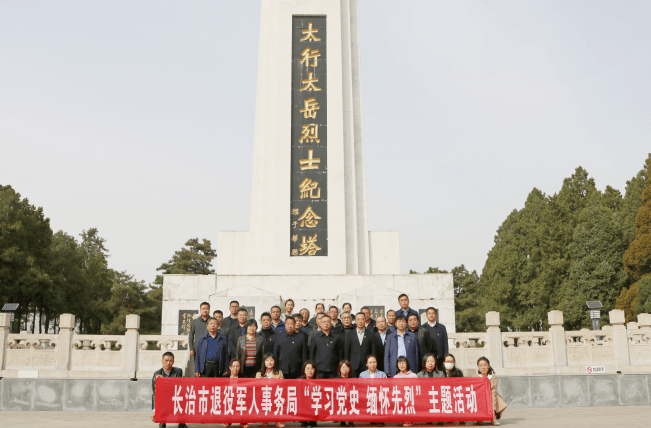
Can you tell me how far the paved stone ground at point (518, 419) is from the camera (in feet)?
23.6

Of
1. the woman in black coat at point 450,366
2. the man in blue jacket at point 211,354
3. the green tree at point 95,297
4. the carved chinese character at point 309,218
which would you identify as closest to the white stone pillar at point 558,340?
the woman in black coat at point 450,366

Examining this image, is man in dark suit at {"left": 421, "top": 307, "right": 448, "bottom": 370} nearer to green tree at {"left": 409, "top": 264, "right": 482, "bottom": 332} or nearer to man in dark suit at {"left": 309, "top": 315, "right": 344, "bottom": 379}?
man in dark suit at {"left": 309, "top": 315, "right": 344, "bottom": 379}

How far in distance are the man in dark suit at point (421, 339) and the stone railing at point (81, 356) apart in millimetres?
4462

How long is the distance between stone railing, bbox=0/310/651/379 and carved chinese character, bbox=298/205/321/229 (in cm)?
635

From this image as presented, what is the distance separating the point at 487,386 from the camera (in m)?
7.01

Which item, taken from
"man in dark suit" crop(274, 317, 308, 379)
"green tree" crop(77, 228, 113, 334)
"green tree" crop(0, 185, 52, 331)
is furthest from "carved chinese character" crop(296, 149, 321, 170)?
"green tree" crop(77, 228, 113, 334)

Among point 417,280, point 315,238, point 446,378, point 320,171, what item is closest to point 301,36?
point 320,171

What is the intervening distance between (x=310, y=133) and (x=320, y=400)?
35.0 ft

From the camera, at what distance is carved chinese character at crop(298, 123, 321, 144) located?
1652cm

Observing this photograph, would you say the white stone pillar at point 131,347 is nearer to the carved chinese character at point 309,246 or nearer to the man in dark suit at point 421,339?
the man in dark suit at point 421,339

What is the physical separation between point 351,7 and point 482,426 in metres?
14.2

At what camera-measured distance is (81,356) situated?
10.4 m

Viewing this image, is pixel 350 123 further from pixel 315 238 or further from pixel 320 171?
pixel 315 238

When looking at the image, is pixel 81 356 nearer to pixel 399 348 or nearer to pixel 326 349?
pixel 326 349
